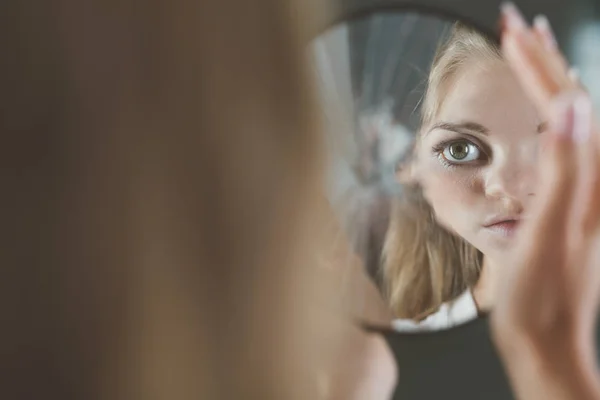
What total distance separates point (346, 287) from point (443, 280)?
0.09 m

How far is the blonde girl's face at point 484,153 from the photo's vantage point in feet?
1.62

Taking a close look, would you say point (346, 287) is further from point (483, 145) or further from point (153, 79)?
point (153, 79)

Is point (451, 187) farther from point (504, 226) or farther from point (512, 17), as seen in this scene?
point (512, 17)

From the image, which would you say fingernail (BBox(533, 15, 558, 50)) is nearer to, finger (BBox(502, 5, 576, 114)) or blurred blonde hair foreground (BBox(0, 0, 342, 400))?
finger (BBox(502, 5, 576, 114))

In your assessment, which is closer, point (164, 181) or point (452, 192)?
point (164, 181)

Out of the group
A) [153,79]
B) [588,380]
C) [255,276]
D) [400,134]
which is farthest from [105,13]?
[588,380]

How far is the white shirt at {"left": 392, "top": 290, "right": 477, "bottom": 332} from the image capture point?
51 cm

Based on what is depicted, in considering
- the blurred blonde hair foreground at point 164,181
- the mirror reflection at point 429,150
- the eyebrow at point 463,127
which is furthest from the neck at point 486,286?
the blurred blonde hair foreground at point 164,181

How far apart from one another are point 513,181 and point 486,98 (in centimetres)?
8

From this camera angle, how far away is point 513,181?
50cm

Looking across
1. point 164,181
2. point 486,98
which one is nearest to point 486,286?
point 486,98

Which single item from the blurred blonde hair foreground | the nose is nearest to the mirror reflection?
the nose

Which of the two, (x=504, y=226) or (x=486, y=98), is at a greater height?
(x=486, y=98)

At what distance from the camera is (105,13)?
0.86ft
